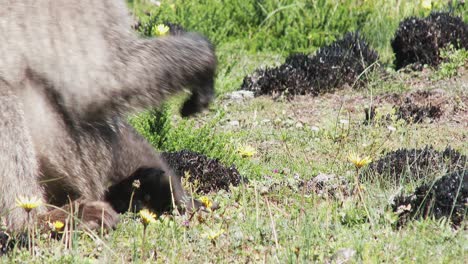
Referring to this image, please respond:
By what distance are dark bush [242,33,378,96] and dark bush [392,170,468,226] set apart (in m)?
3.59

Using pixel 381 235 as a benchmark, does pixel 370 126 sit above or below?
below

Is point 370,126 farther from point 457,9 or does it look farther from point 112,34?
point 457,9

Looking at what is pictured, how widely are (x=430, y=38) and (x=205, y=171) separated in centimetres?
355

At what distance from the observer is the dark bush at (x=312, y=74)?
8805mm

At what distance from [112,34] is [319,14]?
511 centimetres

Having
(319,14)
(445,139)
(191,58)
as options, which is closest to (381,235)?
(191,58)

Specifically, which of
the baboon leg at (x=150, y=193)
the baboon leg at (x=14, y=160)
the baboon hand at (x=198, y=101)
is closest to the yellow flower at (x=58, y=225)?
the baboon leg at (x=14, y=160)

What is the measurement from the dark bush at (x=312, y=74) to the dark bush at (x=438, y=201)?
359 centimetres

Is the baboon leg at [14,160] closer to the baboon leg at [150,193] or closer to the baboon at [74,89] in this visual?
the baboon at [74,89]

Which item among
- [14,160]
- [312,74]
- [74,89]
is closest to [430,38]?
[312,74]

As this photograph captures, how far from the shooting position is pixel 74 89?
17.3 feet

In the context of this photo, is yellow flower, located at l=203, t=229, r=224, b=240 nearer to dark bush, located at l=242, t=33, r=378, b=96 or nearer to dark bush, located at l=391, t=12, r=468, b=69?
dark bush, located at l=242, t=33, r=378, b=96

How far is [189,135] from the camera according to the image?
7246 mm

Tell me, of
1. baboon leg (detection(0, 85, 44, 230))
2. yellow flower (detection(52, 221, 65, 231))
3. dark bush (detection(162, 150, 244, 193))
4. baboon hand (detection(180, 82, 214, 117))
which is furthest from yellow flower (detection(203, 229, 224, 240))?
dark bush (detection(162, 150, 244, 193))
